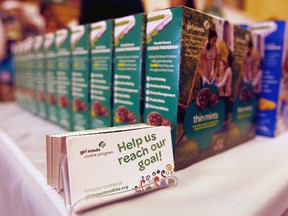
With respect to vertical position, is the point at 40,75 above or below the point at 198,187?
above

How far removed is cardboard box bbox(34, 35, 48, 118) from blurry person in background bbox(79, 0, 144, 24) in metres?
0.25

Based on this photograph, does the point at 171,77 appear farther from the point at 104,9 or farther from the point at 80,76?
the point at 104,9

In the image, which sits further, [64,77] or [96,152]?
[64,77]

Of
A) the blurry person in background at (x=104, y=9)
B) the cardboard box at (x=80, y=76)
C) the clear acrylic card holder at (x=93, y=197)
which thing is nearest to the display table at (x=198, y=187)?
the clear acrylic card holder at (x=93, y=197)

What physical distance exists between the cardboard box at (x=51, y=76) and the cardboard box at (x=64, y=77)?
0.04 m

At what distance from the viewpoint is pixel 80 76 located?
79cm

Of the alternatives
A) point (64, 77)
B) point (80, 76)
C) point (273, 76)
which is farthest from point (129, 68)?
point (273, 76)

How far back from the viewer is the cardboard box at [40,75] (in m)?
1.05

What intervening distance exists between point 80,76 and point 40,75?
390 mm

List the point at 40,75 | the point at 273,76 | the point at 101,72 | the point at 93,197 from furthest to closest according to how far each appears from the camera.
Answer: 1. the point at 40,75
2. the point at 273,76
3. the point at 101,72
4. the point at 93,197

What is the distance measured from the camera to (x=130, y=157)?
0.43 metres

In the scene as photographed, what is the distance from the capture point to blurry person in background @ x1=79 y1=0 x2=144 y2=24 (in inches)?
45.9

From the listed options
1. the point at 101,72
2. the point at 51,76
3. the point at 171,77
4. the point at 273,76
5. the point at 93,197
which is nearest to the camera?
the point at 93,197

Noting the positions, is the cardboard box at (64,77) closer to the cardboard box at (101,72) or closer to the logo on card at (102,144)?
the cardboard box at (101,72)
